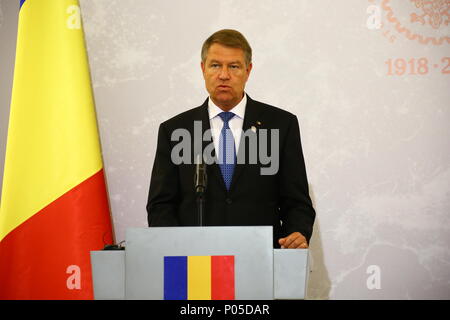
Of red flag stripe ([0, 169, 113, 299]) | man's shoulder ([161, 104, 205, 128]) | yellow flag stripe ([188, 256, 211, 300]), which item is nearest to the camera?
yellow flag stripe ([188, 256, 211, 300])

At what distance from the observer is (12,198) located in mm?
3117

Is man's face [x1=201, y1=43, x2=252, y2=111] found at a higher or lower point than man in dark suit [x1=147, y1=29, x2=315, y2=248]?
higher

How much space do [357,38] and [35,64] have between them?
6.32ft

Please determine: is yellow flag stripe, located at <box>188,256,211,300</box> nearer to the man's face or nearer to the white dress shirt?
the white dress shirt

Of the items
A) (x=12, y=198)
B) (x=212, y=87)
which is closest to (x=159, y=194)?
(x=212, y=87)

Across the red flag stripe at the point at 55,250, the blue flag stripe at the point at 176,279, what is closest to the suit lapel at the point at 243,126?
the blue flag stripe at the point at 176,279

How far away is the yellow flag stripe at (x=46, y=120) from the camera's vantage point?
123 inches

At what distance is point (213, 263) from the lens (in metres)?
1.79

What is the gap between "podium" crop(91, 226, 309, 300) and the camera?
1.79 meters

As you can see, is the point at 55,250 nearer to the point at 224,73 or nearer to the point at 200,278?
the point at 224,73

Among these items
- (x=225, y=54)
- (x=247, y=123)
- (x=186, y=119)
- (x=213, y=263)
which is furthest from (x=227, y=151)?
(x=213, y=263)

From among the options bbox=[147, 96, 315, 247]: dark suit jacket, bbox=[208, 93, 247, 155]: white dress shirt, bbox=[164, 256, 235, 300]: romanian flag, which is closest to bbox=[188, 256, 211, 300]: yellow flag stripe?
bbox=[164, 256, 235, 300]: romanian flag

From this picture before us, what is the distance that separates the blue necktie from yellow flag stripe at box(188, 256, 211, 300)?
779 millimetres

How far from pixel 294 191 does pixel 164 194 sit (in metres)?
0.61
